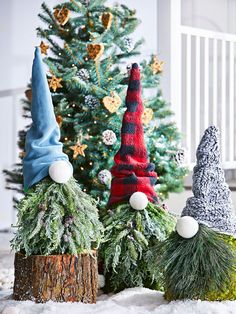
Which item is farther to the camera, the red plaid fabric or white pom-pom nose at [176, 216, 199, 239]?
the red plaid fabric

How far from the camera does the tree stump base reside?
187cm

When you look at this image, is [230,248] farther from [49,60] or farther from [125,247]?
[49,60]

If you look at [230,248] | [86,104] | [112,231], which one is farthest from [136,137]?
[86,104]

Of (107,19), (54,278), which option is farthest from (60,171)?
(107,19)

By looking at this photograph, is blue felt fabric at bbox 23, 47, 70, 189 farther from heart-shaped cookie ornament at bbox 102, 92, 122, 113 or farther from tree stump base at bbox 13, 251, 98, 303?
heart-shaped cookie ornament at bbox 102, 92, 122, 113

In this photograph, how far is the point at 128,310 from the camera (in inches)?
70.2

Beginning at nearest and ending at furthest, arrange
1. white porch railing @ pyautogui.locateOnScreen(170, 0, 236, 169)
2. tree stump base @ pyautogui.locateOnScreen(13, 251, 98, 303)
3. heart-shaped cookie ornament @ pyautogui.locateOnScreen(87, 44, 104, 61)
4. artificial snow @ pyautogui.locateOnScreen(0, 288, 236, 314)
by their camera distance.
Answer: artificial snow @ pyautogui.locateOnScreen(0, 288, 236, 314) < tree stump base @ pyautogui.locateOnScreen(13, 251, 98, 303) < heart-shaped cookie ornament @ pyautogui.locateOnScreen(87, 44, 104, 61) < white porch railing @ pyautogui.locateOnScreen(170, 0, 236, 169)

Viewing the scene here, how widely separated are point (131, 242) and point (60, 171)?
1.15ft

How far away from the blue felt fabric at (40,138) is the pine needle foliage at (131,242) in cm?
29

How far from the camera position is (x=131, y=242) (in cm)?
210

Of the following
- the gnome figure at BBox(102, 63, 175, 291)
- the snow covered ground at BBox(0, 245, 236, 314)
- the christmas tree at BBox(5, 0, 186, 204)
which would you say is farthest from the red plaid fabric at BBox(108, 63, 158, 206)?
the christmas tree at BBox(5, 0, 186, 204)

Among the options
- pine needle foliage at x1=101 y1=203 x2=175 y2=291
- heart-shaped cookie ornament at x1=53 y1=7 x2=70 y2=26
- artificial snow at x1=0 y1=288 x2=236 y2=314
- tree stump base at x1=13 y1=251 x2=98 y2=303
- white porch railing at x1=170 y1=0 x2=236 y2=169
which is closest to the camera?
artificial snow at x1=0 y1=288 x2=236 y2=314

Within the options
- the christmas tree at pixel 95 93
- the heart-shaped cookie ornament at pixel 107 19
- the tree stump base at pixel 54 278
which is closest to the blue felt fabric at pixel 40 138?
the tree stump base at pixel 54 278

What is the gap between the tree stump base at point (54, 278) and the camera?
1.87 meters
